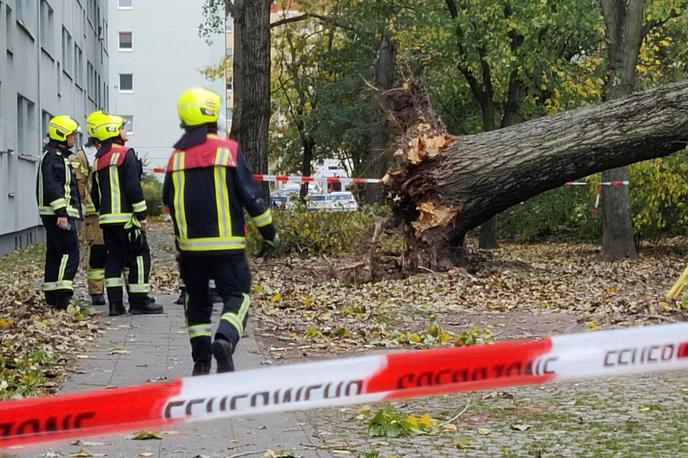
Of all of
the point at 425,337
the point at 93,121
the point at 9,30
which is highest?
the point at 9,30

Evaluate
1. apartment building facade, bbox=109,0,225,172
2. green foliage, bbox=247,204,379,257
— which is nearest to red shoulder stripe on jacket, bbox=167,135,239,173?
green foliage, bbox=247,204,379,257

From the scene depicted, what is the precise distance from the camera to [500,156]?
49.2ft

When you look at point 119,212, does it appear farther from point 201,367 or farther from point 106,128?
point 201,367

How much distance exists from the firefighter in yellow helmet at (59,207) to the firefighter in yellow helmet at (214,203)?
4.20 metres

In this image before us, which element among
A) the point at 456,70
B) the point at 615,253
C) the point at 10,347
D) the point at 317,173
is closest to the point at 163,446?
the point at 10,347

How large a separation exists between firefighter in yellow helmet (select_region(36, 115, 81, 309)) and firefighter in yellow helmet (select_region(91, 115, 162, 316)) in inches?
12.6

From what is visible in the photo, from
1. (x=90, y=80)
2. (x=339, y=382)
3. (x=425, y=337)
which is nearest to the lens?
(x=339, y=382)

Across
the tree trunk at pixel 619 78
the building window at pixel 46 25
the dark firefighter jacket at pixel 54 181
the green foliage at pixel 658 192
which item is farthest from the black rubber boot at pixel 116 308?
the building window at pixel 46 25

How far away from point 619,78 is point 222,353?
45.2 feet

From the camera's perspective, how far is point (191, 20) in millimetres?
71312

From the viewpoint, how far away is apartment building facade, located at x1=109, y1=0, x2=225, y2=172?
7106cm

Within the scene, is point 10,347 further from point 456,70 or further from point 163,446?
point 456,70

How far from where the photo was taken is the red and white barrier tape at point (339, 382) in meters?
3.43

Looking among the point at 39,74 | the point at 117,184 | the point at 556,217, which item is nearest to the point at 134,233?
the point at 117,184
